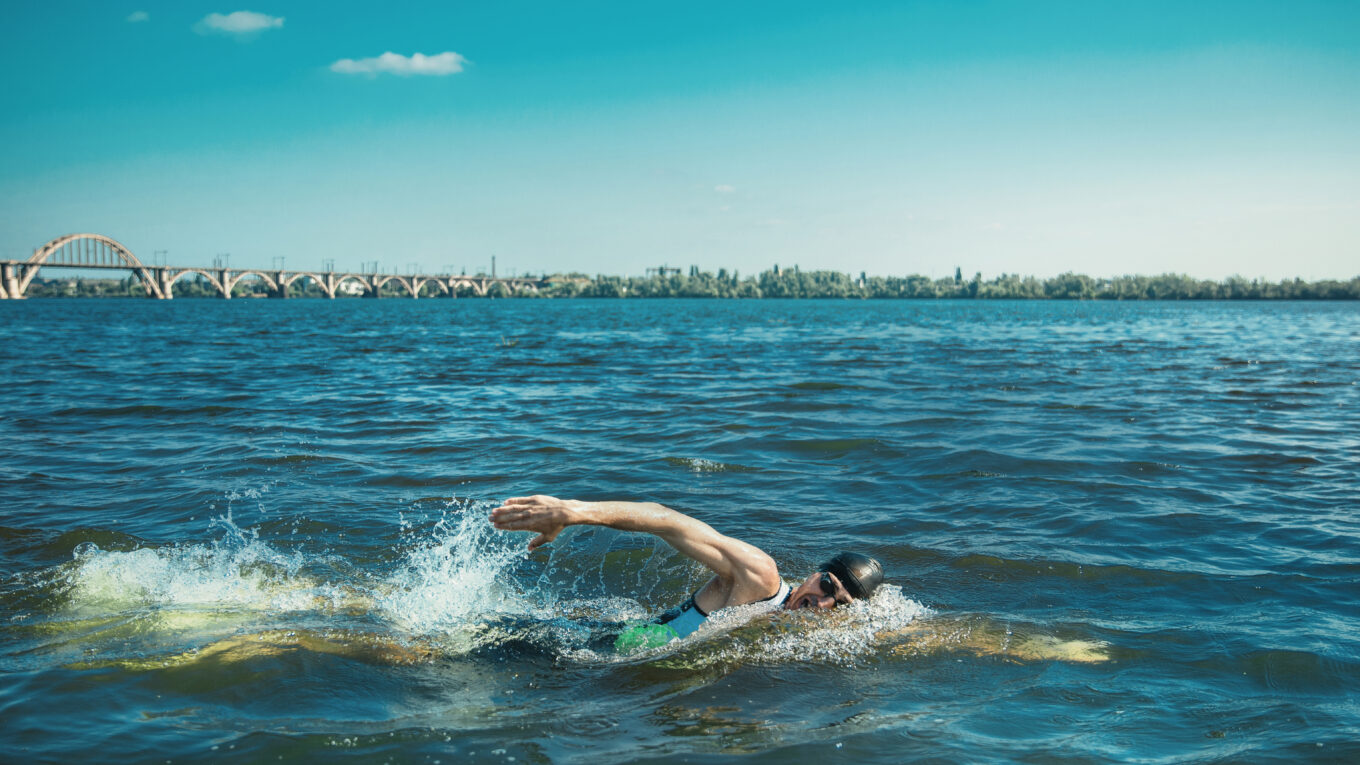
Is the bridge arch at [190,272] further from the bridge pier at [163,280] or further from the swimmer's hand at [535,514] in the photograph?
the swimmer's hand at [535,514]

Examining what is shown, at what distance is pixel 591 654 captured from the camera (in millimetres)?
6145

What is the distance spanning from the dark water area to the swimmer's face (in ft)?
0.55

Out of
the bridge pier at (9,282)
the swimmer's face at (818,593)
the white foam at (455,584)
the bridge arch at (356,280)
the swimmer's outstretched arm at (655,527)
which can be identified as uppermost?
the bridge arch at (356,280)

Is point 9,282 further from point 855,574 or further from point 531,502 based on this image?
point 855,574

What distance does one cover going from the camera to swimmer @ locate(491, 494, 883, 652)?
510 centimetres

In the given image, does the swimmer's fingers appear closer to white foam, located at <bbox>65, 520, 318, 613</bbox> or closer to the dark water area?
the dark water area

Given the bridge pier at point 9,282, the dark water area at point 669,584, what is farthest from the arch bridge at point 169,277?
the dark water area at point 669,584

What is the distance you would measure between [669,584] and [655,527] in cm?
303

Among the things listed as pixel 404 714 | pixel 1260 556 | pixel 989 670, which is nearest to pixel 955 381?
pixel 1260 556

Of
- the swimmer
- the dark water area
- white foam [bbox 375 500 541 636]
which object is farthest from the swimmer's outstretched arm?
white foam [bbox 375 500 541 636]

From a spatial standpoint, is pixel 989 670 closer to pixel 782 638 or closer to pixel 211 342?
pixel 782 638

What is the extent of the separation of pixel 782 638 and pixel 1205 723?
275cm

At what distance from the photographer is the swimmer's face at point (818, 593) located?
6156mm

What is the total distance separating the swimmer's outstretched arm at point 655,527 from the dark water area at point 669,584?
553 millimetres
